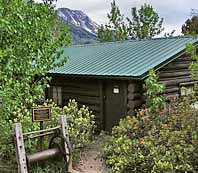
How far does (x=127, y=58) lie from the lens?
12.3 m

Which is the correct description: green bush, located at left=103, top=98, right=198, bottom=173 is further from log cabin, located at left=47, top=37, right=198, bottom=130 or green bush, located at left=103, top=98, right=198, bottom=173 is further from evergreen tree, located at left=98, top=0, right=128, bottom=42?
evergreen tree, located at left=98, top=0, right=128, bottom=42

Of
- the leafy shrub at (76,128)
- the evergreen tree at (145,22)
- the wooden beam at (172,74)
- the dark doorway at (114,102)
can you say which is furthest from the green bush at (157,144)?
the evergreen tree at (145,22)

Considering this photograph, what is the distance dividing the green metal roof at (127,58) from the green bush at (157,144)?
1.84 metres

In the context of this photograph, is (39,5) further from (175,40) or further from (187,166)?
(175,40)

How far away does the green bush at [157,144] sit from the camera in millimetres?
6992

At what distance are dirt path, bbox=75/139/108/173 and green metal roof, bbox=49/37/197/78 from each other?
104 inches

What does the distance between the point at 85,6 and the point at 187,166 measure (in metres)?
31.1

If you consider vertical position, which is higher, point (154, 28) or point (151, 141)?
point (154, 28)

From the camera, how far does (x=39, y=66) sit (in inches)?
323

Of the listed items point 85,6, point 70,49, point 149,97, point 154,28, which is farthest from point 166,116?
point 85,6

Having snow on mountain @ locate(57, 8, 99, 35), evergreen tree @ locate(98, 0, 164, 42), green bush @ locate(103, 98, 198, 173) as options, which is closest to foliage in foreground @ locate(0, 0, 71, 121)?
green bush @ locate(103, 98, 198, 173)

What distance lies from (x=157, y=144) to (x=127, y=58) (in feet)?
17.1

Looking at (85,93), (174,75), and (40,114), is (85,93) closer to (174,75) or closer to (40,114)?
(174,75)

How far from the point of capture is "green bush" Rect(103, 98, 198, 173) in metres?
6.99
